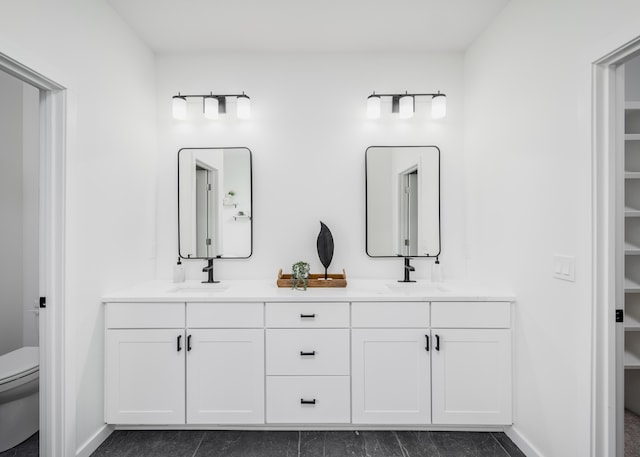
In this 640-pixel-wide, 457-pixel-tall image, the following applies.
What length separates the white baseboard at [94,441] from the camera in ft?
5.81

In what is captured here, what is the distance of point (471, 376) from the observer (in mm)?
1959

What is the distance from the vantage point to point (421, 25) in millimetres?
2209

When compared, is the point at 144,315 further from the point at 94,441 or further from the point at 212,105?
the point at 212,105

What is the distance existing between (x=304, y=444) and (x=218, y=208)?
171 cm

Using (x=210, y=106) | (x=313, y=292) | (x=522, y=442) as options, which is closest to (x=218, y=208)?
(x=210, y=106)

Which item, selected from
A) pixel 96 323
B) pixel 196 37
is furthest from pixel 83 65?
pixel 96 323

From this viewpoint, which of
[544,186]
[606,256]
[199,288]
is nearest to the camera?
[606,256]

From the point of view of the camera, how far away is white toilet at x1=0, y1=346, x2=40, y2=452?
178 centimetres

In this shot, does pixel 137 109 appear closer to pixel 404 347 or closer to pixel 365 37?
pixel 365 37

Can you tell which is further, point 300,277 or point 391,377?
point 300,277

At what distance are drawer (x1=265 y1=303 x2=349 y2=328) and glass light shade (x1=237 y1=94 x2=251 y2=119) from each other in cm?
143

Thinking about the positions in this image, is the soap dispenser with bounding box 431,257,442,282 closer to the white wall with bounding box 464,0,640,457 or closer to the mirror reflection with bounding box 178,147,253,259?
the white wall with bounding box 464,0,640,457

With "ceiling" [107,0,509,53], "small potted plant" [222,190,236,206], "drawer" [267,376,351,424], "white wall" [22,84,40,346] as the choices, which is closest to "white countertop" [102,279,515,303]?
"drawer" [267,376,351,424]

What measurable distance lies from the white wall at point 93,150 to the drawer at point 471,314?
79.2 inches
